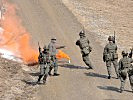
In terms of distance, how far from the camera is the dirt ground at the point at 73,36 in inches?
838

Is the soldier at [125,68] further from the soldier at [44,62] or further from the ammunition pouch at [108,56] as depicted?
the soldier at [44,62]

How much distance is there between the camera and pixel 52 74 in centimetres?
2366

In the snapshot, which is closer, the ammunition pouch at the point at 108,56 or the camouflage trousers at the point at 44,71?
the camouflage trousers at the point at 44,71

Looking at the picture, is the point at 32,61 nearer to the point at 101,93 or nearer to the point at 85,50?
the point at 85,50

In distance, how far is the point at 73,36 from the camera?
3081 cm

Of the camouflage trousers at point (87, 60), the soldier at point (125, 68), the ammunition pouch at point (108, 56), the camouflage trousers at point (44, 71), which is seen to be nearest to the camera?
the soldier at point (125, 68)

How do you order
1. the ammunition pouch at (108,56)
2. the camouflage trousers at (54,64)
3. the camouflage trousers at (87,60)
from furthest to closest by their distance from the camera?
the camouflage trousers at (87,60)
the ammunition pouch at (108,56)
the camouflage trousers at (54,64)

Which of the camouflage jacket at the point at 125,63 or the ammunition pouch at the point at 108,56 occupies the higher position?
the ammunition pouch at the point at 108,56

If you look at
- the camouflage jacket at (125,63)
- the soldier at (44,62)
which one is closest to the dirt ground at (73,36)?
the soldier at (44,62)

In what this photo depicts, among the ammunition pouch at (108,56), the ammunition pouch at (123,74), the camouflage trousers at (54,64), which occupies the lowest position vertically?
the ammunition pouch at (123,74)

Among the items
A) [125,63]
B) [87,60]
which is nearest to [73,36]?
[87,60]

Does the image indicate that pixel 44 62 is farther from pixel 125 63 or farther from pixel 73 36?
pixel 73 36

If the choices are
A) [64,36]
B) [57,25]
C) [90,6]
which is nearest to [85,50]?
[64,36]

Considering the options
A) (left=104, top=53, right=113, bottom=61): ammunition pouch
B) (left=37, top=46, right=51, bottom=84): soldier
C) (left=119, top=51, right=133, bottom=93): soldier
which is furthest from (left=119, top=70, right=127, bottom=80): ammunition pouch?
(left=37, top=46, right=51, bottom=84): soldier
